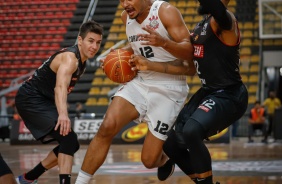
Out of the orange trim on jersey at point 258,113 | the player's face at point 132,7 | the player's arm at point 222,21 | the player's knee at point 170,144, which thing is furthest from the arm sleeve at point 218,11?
the orange trim on jersey at point 258,113

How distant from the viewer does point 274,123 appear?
18906 millimetres

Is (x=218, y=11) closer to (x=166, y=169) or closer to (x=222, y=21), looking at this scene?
(x=222, y=21)

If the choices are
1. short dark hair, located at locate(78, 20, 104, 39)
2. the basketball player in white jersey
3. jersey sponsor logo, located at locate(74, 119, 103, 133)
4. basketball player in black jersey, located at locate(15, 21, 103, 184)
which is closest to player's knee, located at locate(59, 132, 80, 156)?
basketball player in black jersey, located at locate(15, 21, 103, 184)

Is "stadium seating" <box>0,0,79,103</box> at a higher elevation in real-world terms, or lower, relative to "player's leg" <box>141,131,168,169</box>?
lower

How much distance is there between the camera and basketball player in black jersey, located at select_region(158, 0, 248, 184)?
5.57 m

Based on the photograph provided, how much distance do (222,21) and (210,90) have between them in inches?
30.7

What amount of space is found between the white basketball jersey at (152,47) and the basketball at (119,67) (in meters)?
0.14

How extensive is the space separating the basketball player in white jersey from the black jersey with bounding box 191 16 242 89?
146 millimetres

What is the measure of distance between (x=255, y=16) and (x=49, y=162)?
64.3 ft

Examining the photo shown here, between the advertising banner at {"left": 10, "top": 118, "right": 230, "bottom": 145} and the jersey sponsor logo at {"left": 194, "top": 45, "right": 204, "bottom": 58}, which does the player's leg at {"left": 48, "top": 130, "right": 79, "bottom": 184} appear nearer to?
the jersey sponsor logo at {"left": 194, "top": 45, "right": 204, "bottom": 58}

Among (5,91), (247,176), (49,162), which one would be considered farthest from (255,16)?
(49,162)

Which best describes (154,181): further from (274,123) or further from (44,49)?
(44,49)

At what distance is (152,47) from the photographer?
20.5 ft

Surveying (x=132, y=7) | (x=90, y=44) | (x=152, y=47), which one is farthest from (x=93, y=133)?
(x=132, y=7)
